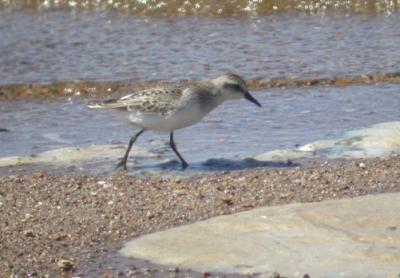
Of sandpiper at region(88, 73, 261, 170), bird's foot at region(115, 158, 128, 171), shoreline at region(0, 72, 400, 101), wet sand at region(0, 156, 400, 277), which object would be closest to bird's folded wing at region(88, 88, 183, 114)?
sandpiper at region(88, 73, 261, 170)

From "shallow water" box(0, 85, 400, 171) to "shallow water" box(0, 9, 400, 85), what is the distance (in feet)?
2.88

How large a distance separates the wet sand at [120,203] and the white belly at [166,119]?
512 mm

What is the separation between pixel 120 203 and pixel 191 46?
578cm

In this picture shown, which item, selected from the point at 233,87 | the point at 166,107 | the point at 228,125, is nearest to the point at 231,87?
the point at 233,87

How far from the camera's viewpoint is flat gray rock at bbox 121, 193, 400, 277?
18.6 ft

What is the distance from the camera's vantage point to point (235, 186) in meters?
7.54

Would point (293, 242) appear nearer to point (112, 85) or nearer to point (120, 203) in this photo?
point (120, 203)

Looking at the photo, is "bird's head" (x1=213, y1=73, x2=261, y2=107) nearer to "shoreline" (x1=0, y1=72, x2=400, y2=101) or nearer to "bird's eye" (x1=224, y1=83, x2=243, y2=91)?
"bird's eye" (x1=224, y1=83, x2=243, y2=91)

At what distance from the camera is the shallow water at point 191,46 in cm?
1178

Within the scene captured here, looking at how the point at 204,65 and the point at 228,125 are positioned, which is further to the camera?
the point at 204,65

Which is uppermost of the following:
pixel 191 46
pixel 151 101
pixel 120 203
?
pixel 151 101

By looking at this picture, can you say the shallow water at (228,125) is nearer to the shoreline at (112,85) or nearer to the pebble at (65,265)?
the shoreline at (112,85)

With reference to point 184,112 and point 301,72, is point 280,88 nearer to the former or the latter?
point 301,72

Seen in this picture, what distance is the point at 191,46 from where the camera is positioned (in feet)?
41.8
